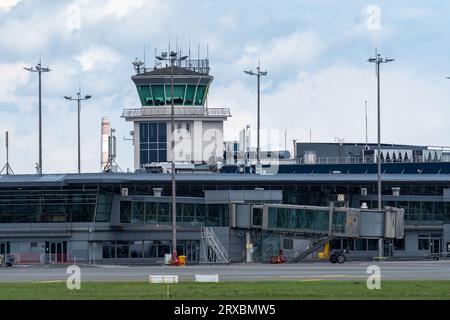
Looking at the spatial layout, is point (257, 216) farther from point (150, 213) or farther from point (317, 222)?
point (150, 213)

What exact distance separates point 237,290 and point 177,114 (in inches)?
3285

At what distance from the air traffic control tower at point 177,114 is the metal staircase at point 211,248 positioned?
24.9m

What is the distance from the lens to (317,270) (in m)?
83.4

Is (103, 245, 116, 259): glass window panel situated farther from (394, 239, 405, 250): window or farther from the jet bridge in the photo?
(394, 239, 405, 250): window

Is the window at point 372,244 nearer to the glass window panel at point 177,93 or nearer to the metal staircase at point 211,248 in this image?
the metal staircase at point 211,248

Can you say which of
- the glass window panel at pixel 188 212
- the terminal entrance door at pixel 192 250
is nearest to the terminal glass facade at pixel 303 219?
the glass window panel at pixel 188 212

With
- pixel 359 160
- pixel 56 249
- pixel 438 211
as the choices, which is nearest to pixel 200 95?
pixel 359 160

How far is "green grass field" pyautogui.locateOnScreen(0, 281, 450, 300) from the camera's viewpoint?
55.3m

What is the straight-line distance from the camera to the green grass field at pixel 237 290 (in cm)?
5534

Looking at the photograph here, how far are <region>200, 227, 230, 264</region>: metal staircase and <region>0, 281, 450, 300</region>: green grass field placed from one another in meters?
47.6

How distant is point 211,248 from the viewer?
4594 inches
